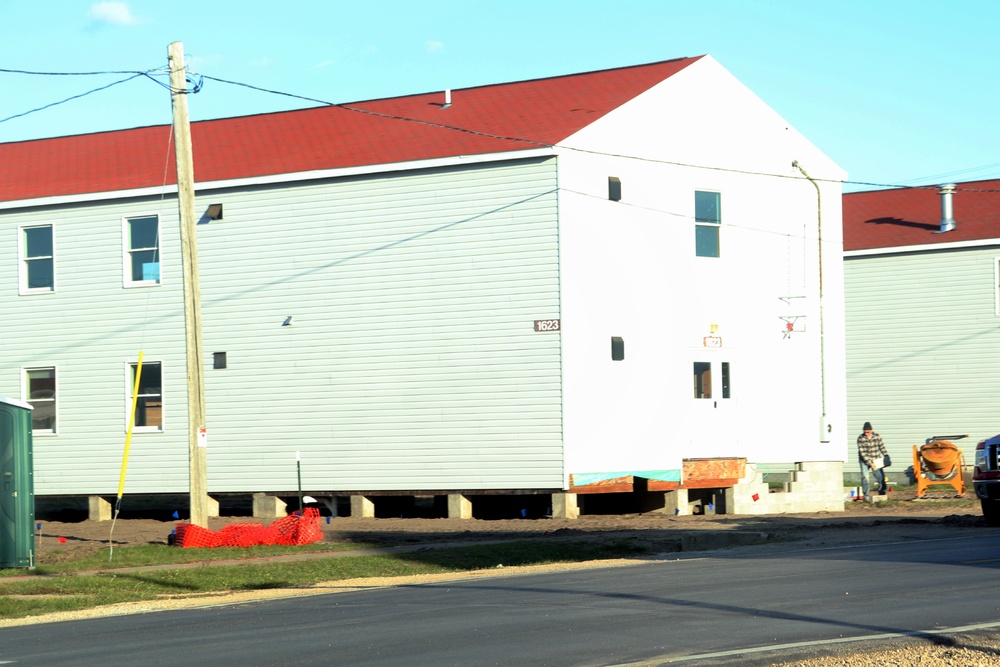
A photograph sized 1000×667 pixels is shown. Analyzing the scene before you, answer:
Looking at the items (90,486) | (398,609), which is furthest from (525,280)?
(398,609)

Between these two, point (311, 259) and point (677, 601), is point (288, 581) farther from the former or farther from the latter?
point (311, 259)

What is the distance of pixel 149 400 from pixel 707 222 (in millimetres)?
12392

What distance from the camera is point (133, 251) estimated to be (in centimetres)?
2852

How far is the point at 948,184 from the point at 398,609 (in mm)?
28955

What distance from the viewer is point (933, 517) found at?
2548cm

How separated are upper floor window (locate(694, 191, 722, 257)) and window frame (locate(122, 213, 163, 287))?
37.0ft

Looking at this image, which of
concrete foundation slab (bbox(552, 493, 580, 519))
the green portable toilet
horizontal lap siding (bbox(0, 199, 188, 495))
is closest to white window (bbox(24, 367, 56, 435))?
horizontal lap siding (bbox(0, 199, 188, 495))

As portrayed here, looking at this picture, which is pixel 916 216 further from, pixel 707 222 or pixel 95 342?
pixel 95 342

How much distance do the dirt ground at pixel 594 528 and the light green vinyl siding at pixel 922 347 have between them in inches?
361

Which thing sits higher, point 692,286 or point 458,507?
point 692,286

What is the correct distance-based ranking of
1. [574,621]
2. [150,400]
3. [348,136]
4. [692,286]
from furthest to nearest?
1. [348,136]
2. [150,400]
3. [692,286]
4. [574,621]

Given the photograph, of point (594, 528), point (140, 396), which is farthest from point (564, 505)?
point (140, 396)

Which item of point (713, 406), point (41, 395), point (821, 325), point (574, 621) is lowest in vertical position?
point (574, 621)

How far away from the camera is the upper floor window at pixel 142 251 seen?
2847 cm
